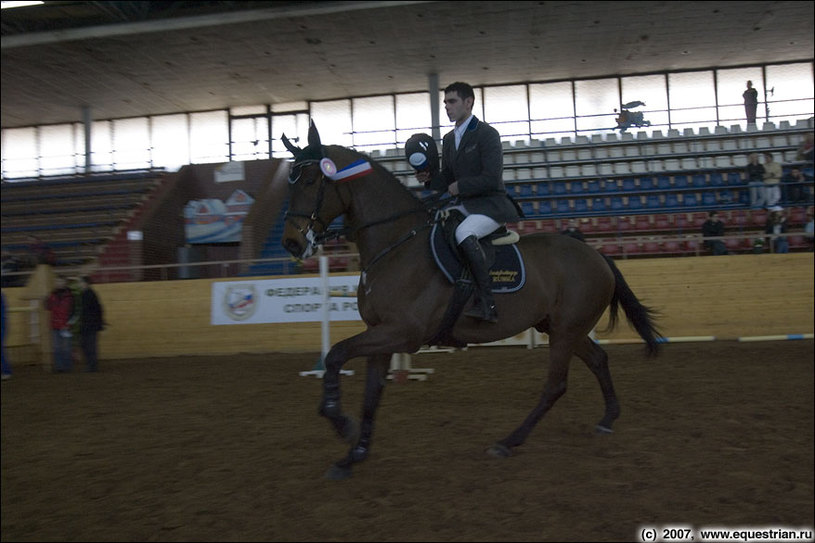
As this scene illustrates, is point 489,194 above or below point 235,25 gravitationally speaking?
below

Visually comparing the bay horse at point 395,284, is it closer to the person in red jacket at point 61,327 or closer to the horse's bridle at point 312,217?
the horse's bridle at point 312,217

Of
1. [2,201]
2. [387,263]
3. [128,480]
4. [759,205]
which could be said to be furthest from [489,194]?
[2,201]

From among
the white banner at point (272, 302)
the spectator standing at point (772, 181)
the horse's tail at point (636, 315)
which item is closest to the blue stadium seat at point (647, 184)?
the spectator standing at point (772, 181)

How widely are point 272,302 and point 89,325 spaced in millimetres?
3107

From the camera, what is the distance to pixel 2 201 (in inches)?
829

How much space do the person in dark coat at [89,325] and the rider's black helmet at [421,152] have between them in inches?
313

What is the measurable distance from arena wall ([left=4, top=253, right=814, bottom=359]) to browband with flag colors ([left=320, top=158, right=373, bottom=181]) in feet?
23.1

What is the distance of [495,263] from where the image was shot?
4215 mm

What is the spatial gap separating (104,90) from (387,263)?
2345cm

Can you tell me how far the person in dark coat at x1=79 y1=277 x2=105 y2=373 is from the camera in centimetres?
996

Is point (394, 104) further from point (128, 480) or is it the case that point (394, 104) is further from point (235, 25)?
point (128, 480)

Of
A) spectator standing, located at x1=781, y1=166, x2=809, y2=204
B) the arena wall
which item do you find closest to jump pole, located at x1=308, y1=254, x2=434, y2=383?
the arena wall

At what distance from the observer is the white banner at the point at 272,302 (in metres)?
11.0

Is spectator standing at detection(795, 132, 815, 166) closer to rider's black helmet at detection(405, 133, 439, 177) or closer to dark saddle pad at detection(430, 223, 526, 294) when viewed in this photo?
dark saddle pad at detection(430, 223, 526, 294)
